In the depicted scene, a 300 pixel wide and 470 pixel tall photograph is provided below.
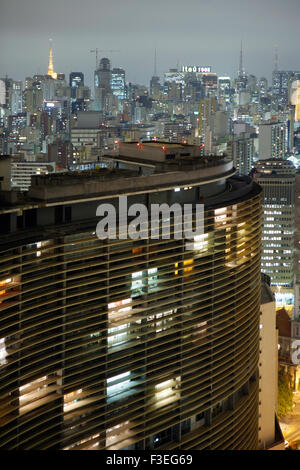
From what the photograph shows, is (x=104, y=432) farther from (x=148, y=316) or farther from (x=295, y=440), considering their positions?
(x=295, y=440)

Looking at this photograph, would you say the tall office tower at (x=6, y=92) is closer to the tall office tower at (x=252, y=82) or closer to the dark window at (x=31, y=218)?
the tall office tower at (x=252, y=82)

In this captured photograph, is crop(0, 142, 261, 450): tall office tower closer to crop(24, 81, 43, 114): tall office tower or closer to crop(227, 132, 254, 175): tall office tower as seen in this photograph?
crop(227, 132, 254, 175): tall office tower

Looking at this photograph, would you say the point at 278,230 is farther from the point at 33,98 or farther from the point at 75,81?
the point at 75,81

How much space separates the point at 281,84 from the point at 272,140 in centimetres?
1159

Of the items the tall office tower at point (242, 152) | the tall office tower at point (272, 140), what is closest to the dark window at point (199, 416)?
the tall office tower at point (242, 152)

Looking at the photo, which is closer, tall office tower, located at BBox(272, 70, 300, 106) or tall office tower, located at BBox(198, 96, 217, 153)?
tall office tower, located at BBox(198, 96, 217, 153)

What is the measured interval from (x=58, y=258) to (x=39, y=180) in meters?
0.82

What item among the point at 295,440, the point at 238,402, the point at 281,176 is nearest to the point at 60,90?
the point at 281,176

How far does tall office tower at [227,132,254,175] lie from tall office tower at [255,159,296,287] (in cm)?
862

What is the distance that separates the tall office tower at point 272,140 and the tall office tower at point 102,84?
25.4ft

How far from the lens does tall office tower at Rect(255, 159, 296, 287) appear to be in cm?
2802

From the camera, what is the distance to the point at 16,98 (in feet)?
124

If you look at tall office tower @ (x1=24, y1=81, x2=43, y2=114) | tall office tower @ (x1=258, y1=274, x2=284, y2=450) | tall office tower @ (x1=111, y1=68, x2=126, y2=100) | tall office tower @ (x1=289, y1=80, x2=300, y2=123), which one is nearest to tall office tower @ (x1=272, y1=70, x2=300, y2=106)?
tall office tower @ (x1=289, y1=80, x2=300, y2=123)

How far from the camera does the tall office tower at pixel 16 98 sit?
37062 millimetres
